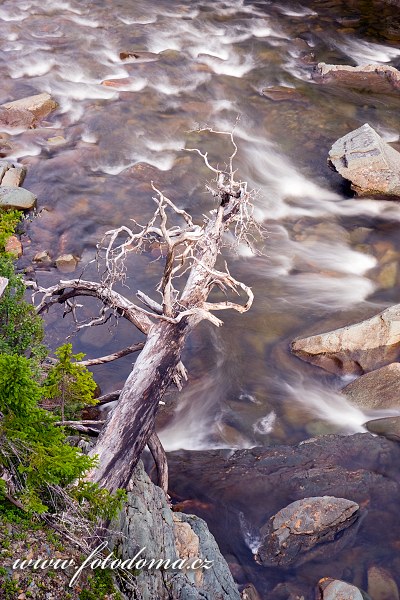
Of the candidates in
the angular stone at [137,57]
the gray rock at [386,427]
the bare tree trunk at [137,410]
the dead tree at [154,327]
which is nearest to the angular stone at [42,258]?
the dead tree at [154,327]

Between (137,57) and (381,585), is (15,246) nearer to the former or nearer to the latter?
(381,585)

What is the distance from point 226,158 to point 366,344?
22.5ft

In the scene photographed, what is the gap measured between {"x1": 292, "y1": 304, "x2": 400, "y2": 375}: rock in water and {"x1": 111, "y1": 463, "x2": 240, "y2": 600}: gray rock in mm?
3973

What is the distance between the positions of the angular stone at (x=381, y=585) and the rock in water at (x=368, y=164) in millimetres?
8340

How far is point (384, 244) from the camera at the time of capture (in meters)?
12.0

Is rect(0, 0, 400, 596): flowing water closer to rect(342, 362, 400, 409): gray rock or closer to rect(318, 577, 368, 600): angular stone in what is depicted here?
rect(342, 362, 400, 409): gray rock

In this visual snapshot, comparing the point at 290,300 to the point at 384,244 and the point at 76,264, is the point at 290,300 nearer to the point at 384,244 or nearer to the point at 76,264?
the point at 384,244

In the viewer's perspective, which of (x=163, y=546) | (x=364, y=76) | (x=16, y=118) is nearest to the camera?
(x=163, y=546)

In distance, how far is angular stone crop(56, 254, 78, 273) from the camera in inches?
443

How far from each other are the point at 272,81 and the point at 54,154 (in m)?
7.31

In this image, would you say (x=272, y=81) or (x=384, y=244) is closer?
(x=384, y=244)

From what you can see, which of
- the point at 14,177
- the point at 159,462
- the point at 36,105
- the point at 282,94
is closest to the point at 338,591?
the point at 159,462

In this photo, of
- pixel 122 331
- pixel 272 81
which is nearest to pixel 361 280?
pixel 122 331

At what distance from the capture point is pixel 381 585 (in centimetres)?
661
